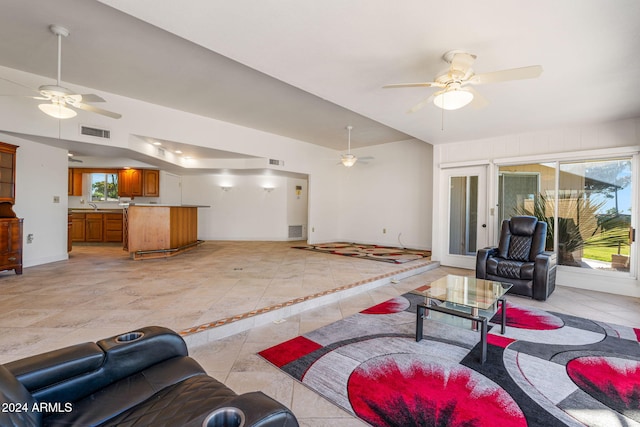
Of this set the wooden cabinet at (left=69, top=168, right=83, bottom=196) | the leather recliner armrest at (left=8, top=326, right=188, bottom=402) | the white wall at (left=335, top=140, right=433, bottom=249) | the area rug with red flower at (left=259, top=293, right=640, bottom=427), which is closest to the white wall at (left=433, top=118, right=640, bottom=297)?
the white wall at (left=335, top=140, right=433, bottom=249)

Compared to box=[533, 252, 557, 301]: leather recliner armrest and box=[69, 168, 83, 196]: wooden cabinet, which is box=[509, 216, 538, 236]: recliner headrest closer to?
box=[533, 252, 557, 301]: leather recliner armrest

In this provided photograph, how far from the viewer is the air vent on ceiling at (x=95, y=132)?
16.0ft

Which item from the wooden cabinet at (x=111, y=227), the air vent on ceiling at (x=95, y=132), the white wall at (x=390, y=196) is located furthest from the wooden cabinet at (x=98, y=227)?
the white wall at (x=390, y=196)

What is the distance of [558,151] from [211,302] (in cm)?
584

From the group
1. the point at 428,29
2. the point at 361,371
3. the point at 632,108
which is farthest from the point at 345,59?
the point at 632,108

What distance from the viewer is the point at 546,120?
4496 millimetres

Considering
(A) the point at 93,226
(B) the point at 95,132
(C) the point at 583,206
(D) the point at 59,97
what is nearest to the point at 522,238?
(C) the point at 583,206

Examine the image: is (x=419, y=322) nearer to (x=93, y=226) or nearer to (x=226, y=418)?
(x=226, y=418)

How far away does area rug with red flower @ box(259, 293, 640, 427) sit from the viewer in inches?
68.4

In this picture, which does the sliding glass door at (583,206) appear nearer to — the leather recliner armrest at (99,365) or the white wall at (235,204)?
the leather recliner armrest at (99,365)

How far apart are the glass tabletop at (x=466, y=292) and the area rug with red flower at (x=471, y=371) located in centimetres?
24

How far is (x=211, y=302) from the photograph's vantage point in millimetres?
3309

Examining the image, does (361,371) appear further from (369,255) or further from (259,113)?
(259,113)

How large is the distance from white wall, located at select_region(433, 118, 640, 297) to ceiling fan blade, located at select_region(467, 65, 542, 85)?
330cm
